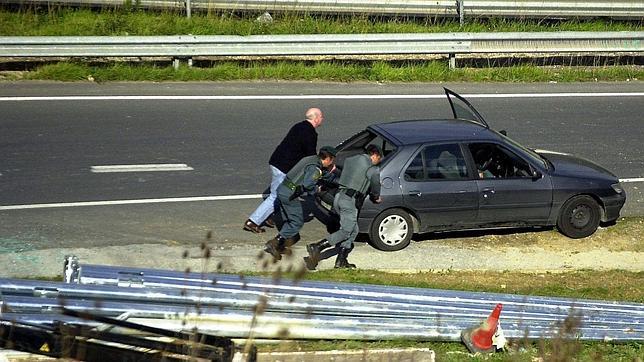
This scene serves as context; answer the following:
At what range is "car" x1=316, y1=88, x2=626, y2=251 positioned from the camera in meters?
12.3

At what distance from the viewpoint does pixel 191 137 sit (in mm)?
15836

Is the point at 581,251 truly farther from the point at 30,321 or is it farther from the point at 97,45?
the point at 97,45

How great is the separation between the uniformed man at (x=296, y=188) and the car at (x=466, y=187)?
0.46 metres

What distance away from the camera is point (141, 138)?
51.4 feet

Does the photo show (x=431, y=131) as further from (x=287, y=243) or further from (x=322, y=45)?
(x=322, y=45)

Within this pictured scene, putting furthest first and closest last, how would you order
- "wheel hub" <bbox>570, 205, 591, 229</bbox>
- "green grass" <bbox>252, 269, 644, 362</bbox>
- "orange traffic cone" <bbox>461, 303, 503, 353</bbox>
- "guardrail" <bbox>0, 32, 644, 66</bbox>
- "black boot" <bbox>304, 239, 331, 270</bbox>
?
"guardrail" <bbox>0, 32, 644, 66</bbox>, "wheel hub" <bbox>570, 205, 591, 229</bbox>, "black boot" <bbox>304, 239, 331, 270</bbox>, "green grass" <bbox>252, 269, 644, 362</bbox>, "orange traffic cone" <bbox>461, 303, 503, 353</bbox>

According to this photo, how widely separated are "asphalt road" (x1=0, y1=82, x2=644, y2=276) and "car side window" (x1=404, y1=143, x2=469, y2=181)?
1.51m

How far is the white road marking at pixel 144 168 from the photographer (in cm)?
1438

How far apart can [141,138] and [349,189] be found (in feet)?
16.4

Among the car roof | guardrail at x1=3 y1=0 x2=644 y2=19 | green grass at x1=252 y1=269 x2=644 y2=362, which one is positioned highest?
guardrail at x1=3 y1=0 x2=644 y2=19

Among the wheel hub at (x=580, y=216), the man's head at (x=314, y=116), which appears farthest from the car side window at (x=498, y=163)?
the man's head at (x=314, y=116)

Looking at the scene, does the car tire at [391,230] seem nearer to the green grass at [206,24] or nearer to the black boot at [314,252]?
the black boot at [314,252]

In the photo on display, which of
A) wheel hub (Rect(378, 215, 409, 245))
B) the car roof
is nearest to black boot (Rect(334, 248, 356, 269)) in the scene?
wheel hub (Rect(378, 215, 409, 245))

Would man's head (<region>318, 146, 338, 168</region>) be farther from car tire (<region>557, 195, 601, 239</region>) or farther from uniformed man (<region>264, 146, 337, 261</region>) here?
car tire (<region>557, 195, 601, 239</region>)
